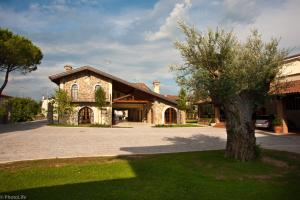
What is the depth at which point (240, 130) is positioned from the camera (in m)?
10.1

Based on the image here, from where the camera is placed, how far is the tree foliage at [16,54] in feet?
86.9

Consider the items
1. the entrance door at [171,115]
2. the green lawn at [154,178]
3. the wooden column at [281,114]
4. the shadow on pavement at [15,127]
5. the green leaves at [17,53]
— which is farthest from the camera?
the entrance door at [171,115]

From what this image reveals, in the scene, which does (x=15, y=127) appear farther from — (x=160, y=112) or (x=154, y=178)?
(x=154, y=178)

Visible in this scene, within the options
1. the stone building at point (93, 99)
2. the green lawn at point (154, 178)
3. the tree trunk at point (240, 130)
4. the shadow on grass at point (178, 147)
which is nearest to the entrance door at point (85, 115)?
the stone building at point (93, 99)

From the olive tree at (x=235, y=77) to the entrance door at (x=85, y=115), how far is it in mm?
23291

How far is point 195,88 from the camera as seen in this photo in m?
10.2

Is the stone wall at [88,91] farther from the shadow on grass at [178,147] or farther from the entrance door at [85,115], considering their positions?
the shadow on grass at [178,147]

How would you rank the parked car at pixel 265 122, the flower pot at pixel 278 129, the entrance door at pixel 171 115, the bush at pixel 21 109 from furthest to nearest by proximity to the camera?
the bush at pixel 21 109, the entrance door at pixel 171 115, the parked car at pixel 265 122, the flower pot at pixel 278 129

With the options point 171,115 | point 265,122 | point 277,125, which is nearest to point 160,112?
point 171,115

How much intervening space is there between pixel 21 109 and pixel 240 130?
125 ft

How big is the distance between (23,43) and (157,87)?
2307cm

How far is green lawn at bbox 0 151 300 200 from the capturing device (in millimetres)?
6152

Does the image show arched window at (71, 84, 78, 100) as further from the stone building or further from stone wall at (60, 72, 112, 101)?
stone wall at (60, 72, 112, 101)

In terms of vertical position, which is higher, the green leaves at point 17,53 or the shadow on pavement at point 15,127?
the green leaves at point 17,53
